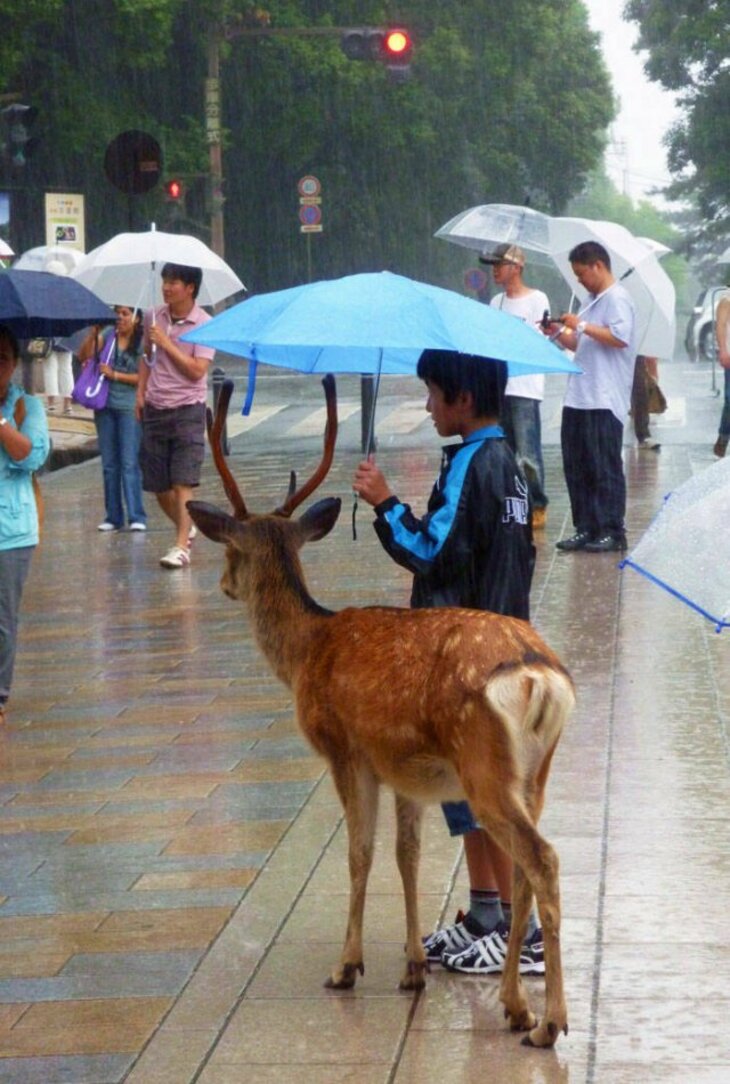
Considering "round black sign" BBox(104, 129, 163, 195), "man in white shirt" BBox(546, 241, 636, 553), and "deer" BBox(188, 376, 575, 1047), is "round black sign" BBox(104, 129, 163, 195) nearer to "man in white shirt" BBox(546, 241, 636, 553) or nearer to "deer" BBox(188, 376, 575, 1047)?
"man in white shirt" BBox(546, 241, 636, 553)

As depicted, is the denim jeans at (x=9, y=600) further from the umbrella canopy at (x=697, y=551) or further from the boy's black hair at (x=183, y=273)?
the umbrella canopy at (x=697, y=551)

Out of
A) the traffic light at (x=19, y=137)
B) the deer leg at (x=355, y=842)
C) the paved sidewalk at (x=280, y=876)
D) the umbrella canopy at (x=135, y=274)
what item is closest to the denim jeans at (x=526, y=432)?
the umbrella canopy at (x=135, y=274)

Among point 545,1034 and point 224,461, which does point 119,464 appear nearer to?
point 224,461

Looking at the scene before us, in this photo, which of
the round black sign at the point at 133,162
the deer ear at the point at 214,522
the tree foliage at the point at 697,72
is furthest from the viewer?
the tree foliage at the point at 697,72

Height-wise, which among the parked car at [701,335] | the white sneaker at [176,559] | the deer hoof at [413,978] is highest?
the deer hoof at [413,978]

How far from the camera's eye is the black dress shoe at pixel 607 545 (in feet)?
40.0

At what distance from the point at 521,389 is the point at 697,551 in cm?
879

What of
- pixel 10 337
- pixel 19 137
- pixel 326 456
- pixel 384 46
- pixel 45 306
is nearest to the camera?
pixel 326 456

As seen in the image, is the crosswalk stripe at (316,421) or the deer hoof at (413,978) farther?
the crosswalk stripe at (316,421)

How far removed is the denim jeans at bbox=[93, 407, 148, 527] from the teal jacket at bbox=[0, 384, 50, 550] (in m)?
5.87

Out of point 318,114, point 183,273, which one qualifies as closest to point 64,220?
point 183,273

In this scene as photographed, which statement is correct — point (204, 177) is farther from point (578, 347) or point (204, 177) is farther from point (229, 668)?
point (229, 668)

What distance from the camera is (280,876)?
5.85 metres

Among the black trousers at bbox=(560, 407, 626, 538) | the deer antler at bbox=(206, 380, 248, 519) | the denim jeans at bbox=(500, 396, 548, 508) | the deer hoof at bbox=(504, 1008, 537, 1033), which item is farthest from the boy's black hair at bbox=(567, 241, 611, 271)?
the deer hoof at bbox=(504, 1008, 537, 1033)
